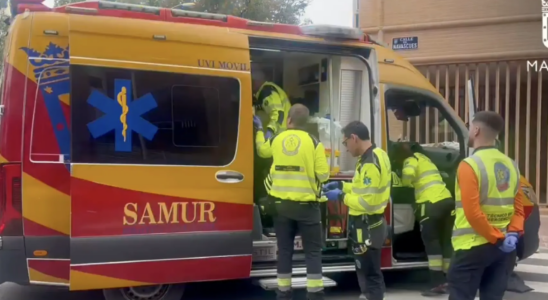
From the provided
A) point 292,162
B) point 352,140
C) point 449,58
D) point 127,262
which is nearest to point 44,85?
point 127,262

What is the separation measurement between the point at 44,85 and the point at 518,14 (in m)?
10.2

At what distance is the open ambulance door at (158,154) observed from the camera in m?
4.55

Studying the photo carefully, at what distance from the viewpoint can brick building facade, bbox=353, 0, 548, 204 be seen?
11711 millimetres

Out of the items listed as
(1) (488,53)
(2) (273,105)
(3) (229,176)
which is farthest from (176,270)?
(1) (488,53)

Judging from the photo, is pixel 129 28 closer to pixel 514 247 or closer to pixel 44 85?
pixel 44 85

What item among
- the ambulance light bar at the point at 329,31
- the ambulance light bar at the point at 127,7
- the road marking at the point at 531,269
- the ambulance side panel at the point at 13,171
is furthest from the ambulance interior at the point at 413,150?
the ambulance side panel at the point at 13,171

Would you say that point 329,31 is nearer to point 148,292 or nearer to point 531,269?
point 148,292

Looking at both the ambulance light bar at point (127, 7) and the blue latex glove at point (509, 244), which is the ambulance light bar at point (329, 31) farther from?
the blue latex glove at point (509, 244)

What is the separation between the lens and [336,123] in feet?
20.4

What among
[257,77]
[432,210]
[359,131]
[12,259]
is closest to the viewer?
[12,259]

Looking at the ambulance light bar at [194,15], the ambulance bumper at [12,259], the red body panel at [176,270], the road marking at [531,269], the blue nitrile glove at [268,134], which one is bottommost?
the road marking at [531,269]

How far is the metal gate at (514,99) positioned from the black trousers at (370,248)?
7.58 m

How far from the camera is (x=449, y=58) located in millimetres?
12141

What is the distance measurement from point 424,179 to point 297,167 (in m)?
1.68
